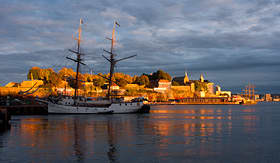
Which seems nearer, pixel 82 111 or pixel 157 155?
pixel 157 155

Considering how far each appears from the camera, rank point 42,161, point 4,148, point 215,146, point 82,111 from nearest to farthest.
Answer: point 42,161
point 4,148
point 215,146
point 82,111

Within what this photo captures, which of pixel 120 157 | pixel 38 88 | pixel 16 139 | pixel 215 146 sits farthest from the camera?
pixel 38 88

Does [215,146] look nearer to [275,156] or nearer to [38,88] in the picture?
[275,156]

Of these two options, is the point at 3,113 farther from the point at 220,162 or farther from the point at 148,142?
the point at 220,162

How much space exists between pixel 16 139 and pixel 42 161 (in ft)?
40.3

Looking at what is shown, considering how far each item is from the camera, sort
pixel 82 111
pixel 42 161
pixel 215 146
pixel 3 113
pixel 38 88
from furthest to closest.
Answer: pixel 38 88 → pixel 82 111 → pixel 3 113 → pixel 215 146 → pixel 42 161

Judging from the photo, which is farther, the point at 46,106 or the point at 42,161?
the point at 46,106

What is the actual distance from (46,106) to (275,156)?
72.5 meters

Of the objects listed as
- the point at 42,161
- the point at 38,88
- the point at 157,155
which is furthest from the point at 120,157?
the point at 38,88

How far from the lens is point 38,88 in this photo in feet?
641

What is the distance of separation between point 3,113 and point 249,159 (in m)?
30.1

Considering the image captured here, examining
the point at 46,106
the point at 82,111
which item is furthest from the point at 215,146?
the point at 46,106

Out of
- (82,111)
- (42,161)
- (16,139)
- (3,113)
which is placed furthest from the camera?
(82,111)

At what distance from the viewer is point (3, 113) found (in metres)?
41.0
